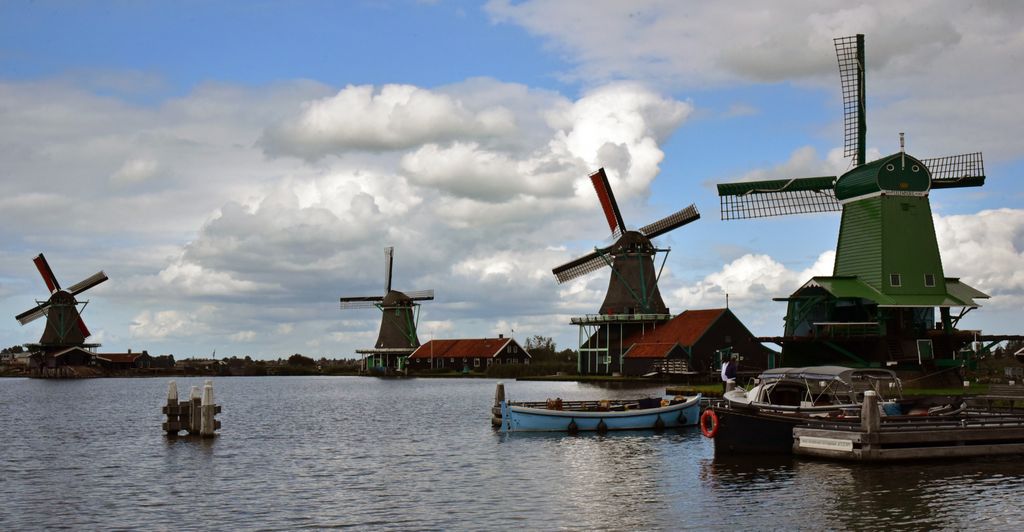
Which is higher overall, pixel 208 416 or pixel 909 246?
pixel 909 246

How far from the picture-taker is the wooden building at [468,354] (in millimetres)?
135375

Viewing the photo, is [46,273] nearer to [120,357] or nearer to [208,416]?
[120,357]

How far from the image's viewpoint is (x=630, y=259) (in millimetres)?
98312

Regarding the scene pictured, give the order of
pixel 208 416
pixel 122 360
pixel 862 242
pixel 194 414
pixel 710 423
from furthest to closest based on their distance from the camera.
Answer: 1. pixel 122 360
2. pixel 862 242
3. pixel 194 414
4. pixel 208 416
5. pixel 710 423

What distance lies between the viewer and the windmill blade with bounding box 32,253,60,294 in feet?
436

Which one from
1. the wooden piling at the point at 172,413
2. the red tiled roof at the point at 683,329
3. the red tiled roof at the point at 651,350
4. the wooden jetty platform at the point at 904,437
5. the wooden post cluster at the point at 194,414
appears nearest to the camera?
the wooden jetty platform at the point at 904,437

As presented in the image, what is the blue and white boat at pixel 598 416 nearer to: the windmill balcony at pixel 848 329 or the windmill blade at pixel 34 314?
the windmill balcony at pixel 848 329

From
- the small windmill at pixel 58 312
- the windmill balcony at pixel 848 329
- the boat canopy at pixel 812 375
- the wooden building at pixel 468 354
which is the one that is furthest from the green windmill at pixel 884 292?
the small windmill at pixel 58 312

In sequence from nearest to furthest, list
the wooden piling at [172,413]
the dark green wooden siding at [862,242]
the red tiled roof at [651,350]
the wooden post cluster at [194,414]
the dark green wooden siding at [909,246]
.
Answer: the wooden post cluster at [194,414] → the wooden piling at [172,413] → the dark green wooden siding at [909,246] → the dark green wooden siding at [862,242] → the red tiled roof at [651,350]

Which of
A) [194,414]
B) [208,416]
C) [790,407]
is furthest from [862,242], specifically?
[194,414]

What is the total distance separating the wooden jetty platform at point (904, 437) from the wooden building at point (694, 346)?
5707 cm

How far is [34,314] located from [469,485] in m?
123

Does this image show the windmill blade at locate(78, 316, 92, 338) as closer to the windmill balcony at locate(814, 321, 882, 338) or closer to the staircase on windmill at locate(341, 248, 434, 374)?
A: the staircase on windmill at locate(341, 248, 434, 374)

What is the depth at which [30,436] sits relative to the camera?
151 ft
